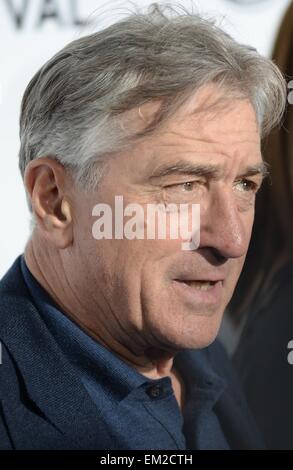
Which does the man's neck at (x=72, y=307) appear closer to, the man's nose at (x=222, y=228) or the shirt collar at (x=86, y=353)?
the shirt collar at (x=86, y=353)

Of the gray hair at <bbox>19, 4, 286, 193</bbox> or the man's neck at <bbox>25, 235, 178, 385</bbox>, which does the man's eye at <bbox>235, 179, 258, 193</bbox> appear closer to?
the gray hair at <bbox>19, 4, 286, 193</bbox>

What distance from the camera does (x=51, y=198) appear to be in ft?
3.63

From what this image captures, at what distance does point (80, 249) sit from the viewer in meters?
1.10

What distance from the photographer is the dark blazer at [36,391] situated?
1.03 metres

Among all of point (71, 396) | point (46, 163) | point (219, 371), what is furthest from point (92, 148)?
point (219, 371)

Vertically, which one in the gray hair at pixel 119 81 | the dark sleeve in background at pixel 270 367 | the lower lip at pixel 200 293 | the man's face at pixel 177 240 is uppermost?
the gray hair at pixel 119 81

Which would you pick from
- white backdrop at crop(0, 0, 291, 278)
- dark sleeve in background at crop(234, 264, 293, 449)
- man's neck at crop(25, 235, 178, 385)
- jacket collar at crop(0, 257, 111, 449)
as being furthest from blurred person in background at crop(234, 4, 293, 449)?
jacket collar at crop(0, 257, 111, 449)

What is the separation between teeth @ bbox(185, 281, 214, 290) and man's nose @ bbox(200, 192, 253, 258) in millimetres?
55

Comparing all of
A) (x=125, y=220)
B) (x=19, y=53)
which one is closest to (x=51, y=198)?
(x=125, y=220)

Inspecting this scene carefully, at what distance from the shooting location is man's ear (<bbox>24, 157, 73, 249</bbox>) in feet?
3.59

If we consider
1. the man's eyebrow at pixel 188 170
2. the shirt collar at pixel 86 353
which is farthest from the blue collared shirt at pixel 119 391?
the man's eyebrow at pixel 188 170

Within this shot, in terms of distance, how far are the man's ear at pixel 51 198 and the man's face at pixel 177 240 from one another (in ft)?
0.06
